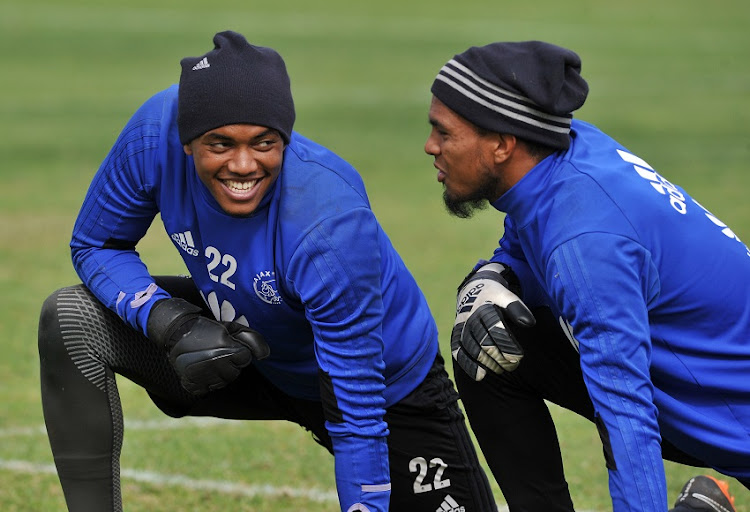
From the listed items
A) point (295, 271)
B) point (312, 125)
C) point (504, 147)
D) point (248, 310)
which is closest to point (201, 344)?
point (248, 310)

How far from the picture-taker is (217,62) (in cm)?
402

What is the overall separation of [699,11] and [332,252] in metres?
27.0

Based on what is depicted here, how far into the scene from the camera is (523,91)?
3.90 metres

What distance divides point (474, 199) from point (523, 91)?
44cm

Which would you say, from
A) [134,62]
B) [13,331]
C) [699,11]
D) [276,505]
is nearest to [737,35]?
[699,11]

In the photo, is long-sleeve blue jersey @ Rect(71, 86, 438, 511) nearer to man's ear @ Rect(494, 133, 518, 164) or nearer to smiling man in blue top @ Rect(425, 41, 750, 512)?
smiling man in blue top @ Rect(425, 41, 750, 512)

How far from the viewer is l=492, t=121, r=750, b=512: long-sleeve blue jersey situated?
3.52 metres

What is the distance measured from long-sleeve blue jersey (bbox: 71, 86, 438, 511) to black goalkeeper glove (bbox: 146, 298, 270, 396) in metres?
0.10

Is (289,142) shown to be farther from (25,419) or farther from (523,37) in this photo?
(523,37)

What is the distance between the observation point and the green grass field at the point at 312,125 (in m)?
5.60

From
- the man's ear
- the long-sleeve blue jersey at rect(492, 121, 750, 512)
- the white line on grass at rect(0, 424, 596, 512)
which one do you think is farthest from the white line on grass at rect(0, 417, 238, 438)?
the man's ear

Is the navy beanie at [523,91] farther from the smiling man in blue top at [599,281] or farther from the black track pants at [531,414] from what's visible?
the black track pants at [531,414]

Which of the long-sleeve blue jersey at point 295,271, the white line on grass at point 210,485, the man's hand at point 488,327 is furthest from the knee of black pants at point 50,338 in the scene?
the man's hand at point 488,327

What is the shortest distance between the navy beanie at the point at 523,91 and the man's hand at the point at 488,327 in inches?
24.3
